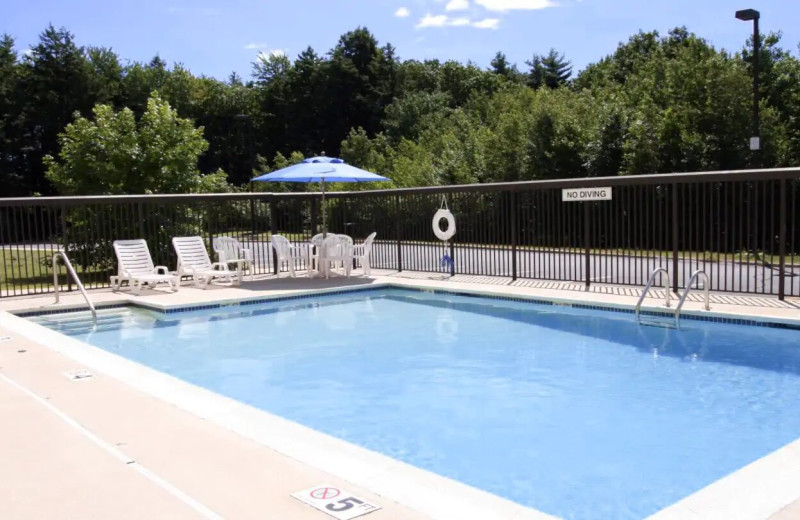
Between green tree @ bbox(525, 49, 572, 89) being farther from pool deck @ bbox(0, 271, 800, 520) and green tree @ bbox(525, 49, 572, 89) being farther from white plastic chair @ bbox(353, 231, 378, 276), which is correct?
pool deck @ bbox(0, 271, 800, 520)

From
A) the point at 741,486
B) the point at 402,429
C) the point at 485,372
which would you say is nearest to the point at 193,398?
the point at 402,429

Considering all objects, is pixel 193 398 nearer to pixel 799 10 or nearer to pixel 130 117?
pixel 130 117

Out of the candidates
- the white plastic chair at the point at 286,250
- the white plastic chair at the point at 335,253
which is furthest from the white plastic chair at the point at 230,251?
the white plastic chair at the point at 335,253

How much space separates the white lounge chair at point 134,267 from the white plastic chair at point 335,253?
296cm

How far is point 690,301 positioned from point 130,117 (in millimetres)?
13207

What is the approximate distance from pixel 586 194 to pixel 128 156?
1049cm

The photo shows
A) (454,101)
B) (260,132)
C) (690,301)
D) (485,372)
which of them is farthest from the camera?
(260,132)

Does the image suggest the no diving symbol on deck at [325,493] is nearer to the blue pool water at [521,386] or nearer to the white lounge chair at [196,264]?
the blue pool water at [521,386]

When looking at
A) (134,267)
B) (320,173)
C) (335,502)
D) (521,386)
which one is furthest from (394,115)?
(335,502)

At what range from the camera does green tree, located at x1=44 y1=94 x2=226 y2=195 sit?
16.0 m

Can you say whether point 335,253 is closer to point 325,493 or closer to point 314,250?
point 314,250

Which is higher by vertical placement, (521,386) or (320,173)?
(320,173)

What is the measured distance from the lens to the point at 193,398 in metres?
5.54

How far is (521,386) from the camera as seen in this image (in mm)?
6867
